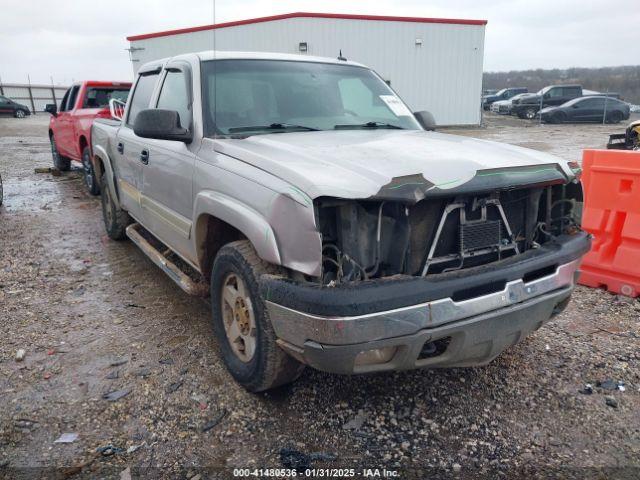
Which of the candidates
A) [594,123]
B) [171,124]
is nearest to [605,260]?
[171,124]

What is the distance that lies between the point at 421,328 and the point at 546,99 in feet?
99.9

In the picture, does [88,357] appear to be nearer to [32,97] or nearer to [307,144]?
A: [307,144]

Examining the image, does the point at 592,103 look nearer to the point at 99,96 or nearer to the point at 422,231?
the point at 99,96

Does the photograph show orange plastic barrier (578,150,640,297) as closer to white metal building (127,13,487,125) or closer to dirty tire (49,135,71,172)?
dirty tire (49,135,71,172)

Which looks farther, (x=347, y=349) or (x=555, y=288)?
(x=555, y=288)

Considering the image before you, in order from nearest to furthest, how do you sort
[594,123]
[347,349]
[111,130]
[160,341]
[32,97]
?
[347,349]
[160,341]
[111,130]
[594,123]
[32,97]

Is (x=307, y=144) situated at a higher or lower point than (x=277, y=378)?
higher

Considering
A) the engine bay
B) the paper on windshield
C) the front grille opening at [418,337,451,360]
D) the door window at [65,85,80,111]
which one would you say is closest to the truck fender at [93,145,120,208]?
the paper on windshield

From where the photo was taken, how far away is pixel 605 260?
444 centimetres

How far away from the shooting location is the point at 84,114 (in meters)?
8.93

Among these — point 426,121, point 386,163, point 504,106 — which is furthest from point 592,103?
point 386,163

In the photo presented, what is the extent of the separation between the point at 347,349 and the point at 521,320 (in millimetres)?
968

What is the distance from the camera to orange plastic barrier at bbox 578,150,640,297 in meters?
4.21

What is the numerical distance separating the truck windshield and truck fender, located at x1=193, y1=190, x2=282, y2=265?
0.53m
